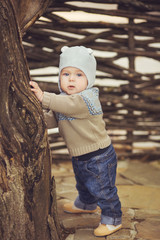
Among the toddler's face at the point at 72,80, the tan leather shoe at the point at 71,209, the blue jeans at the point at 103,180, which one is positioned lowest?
the tan leather shoe at the point at 71,209

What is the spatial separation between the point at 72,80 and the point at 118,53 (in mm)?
2427

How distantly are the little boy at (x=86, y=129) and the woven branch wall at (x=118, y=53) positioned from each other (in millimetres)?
1812

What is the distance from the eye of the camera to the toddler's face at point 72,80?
196cm

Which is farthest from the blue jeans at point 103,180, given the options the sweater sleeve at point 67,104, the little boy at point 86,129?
the sweater sleeve at point 67,104

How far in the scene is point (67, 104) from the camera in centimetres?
187

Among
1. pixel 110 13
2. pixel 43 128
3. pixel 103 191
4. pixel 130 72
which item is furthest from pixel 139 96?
pixel 43 128

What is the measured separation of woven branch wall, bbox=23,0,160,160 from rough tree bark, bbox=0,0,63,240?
7.20 ft

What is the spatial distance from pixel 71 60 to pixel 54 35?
7.13ft

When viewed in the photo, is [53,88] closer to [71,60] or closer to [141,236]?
[71,60]

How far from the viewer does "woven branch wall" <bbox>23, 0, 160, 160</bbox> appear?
3969 mm

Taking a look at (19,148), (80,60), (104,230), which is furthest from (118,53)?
(19,148)

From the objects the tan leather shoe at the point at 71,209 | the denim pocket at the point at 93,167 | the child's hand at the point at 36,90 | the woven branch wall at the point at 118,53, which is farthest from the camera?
the woven branch wall at the point at 118,53

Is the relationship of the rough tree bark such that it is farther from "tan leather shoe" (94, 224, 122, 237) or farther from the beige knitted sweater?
"tan leather shoe" (94, 224, 122, 237)

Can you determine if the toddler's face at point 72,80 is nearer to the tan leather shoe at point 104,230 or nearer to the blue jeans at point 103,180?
the blue jeans at point 103,180
